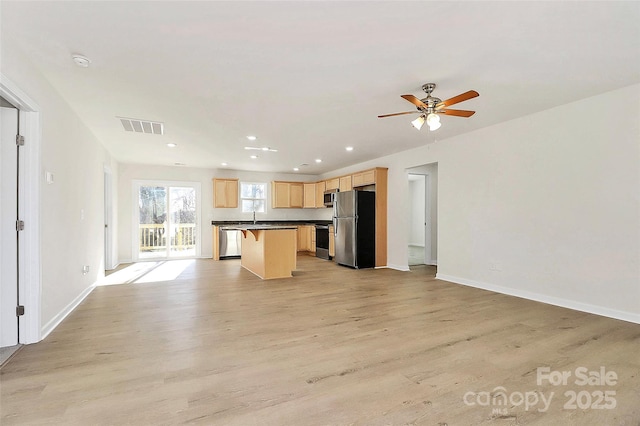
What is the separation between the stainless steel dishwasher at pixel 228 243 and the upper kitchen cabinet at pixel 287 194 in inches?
63.7

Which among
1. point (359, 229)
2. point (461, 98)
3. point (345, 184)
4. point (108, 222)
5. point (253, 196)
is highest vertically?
point (461, 98)

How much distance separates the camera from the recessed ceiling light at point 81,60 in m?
2.51

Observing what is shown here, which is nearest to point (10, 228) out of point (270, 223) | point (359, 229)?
point (359, 229)

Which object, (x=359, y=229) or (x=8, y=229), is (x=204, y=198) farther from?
(x=8, y=229)

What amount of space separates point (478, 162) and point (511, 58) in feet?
7.93

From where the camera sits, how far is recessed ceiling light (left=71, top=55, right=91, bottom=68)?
251cm

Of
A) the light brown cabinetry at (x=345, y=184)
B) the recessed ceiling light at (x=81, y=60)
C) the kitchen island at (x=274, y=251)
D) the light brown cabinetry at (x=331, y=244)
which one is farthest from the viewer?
the light brown cabinetry at (x=331, y=244)

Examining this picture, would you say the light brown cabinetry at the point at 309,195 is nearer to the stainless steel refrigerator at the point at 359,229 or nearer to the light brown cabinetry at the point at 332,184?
Answer: the light brown cabinetry at the point at 332,184

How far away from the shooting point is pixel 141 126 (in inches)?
174

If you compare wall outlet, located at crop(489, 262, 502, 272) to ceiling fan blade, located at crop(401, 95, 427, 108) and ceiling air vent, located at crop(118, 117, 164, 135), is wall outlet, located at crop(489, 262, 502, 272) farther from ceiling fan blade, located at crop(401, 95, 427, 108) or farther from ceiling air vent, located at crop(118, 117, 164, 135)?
ceiling air vent, located at crop(118, 117, 164, 135)

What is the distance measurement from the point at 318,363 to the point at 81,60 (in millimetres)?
3242

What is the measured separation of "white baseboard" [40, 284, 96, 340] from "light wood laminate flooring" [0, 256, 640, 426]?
3.6 inches

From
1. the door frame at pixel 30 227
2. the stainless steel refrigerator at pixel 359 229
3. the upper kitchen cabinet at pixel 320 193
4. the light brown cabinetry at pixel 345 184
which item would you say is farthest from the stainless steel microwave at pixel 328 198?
the door frame at pixel 30 227

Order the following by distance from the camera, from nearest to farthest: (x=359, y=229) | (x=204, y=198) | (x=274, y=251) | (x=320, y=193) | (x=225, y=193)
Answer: (x=274, y=251)
(x=359, y=229)
(x=204, y=198)
(x=225, y=193)
(x=320, y=193)
